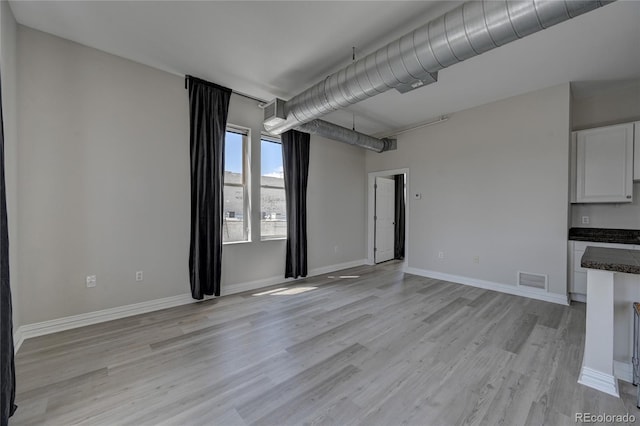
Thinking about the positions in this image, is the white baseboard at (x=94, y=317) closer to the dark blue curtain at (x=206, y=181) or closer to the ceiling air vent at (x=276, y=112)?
the dark blue curtain at (x=206, y=181)

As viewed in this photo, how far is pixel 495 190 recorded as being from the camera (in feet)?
13.7

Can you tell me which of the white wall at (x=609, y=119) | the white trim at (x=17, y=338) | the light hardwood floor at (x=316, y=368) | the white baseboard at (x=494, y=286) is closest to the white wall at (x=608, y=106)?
the white wall at (x=609, y=119)

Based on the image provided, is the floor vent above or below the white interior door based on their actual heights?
below

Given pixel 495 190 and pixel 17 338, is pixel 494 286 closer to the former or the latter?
pixel 495 190

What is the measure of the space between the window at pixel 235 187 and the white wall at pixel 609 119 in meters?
5.01

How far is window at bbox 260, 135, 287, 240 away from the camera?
4.42 meters

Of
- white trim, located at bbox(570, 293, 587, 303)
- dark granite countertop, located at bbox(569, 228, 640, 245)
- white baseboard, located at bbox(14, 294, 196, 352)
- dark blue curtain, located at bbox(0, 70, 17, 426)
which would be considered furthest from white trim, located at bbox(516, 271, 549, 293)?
dark blue curtain, located at bbox(0, 70, 17, 426)

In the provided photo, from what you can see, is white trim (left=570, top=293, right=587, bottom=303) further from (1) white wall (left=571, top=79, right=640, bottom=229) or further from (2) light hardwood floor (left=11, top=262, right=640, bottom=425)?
(1) white wall (left=571, top=79, right=640, bottom=229)

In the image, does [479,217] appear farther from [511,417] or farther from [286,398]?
[286,398]

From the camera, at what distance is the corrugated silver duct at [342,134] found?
→ 4.14 metres

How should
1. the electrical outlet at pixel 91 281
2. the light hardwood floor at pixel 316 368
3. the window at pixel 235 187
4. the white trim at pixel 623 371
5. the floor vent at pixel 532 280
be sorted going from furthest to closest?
the window at pixel 235 187, the floor vent at pixel 532 280, the electrical outlet at pixel 91 281, the white trim at pixel 623 371, the light hardwood floor at pixel 316 368

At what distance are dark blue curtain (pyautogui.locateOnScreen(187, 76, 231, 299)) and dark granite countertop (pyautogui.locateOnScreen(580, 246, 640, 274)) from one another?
3791mm

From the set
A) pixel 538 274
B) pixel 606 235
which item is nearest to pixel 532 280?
pixel 538 274

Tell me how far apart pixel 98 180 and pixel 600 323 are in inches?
186
